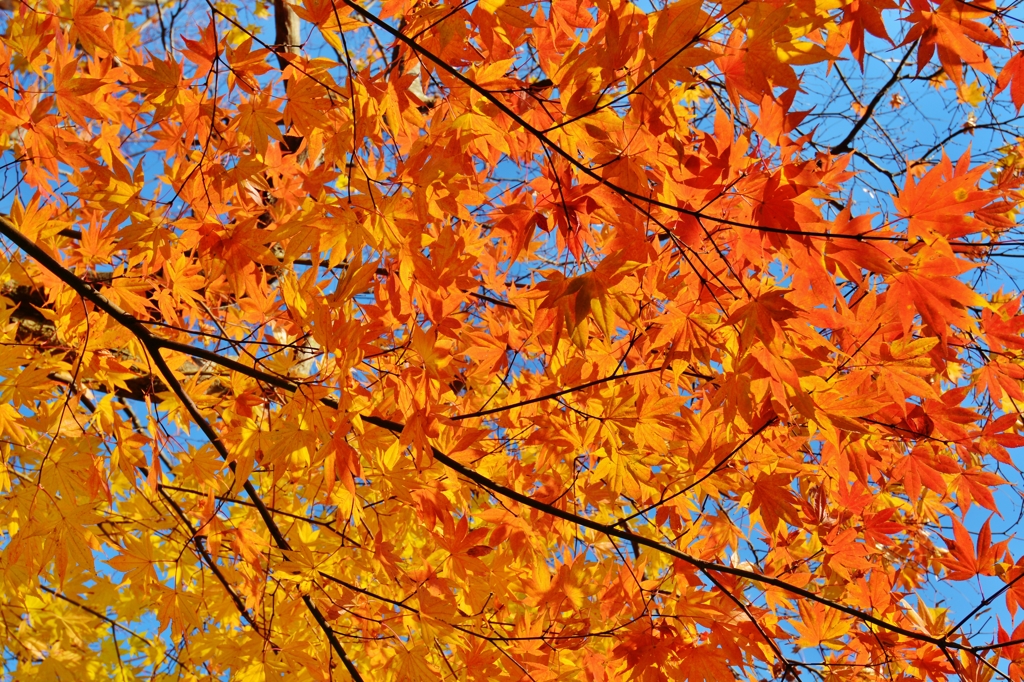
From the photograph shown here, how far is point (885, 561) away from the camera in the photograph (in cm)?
286

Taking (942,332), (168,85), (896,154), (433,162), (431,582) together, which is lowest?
(431,582)

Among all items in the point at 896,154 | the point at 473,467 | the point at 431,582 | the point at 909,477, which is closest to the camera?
the point at 909,477

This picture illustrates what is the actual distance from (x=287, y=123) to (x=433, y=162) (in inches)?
22.2

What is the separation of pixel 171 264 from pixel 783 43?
5.03ft

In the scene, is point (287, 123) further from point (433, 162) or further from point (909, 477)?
point (909, 477)

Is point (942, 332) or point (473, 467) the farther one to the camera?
point (473, 467)

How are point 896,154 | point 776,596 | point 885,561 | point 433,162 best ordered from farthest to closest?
point 896,154 < point 885,561 < point 776,596 < point 433,162

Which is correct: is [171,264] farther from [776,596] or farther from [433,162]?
[776,596]

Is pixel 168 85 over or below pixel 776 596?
over

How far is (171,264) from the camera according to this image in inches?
68.0

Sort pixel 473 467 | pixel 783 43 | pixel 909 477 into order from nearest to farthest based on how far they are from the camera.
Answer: pixel 783 43, pixel 909 477, pixel 473 467

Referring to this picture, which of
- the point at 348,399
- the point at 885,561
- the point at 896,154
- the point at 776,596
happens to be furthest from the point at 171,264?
the point at 896,154

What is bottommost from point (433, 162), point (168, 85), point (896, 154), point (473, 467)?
point (473, 467)

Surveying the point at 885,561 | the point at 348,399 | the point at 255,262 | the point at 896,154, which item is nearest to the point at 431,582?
the point at 348,399
